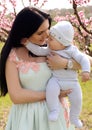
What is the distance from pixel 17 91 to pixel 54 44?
16.9 inches

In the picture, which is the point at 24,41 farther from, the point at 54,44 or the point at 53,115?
the point at 53,115

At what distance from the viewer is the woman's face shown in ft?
9.68

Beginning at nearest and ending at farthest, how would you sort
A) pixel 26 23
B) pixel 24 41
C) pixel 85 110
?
pixel 26 23 → pixel 24 41 → pixel 85 110

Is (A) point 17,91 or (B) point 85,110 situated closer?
(A) point 17,91

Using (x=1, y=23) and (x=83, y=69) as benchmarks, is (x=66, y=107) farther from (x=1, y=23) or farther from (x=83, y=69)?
(x=1, y=23)

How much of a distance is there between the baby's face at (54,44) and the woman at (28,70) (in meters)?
0.04

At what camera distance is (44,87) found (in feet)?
10.0

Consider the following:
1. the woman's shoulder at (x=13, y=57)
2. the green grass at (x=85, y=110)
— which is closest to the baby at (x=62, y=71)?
the woman's shoulder at (x=13, y=57)

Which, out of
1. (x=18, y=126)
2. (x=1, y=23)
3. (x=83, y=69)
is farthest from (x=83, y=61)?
(x=1, y=23)

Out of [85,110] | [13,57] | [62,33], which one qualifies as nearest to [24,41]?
[13,57]

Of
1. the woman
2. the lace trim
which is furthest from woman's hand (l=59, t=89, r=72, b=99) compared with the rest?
the lace trim

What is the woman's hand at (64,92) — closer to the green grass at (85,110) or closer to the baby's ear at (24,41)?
the baby's ear at (24,41)

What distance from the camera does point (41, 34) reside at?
296 cm

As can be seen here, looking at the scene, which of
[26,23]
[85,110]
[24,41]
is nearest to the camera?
[26,23]
